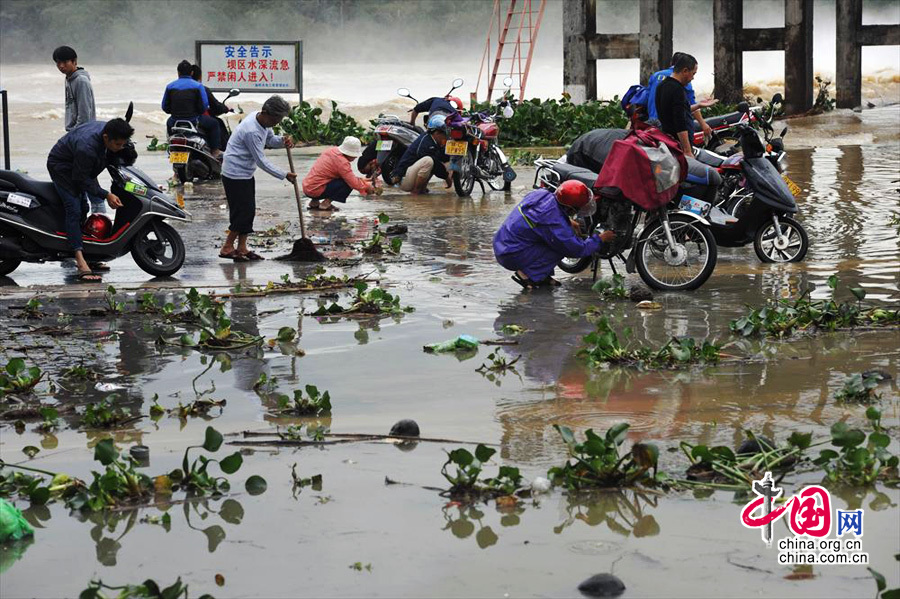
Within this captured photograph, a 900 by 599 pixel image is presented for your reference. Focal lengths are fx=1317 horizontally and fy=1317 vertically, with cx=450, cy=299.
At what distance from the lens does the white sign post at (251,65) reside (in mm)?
23062

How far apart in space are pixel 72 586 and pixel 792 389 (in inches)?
143

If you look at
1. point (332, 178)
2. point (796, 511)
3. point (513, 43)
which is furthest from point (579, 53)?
point (796, 511)

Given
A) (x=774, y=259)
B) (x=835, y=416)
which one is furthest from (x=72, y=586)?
(x=774, y=259)

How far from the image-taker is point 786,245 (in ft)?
33.4

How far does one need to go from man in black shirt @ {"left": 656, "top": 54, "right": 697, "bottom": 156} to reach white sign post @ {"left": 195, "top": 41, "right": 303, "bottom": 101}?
13.5 metres

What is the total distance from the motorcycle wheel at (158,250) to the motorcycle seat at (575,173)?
299cm

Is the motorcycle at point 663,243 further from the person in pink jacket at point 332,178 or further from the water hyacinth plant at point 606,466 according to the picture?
the person in pink jacket at point 332,178

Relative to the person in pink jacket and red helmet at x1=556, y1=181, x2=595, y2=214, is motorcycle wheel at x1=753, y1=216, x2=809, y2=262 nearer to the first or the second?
red helmet at x1=556, y1=181, x2=595, y2=214

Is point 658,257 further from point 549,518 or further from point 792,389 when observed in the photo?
point 549,518

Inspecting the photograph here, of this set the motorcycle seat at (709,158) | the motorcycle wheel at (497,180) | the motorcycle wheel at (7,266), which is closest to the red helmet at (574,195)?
the motorcycle seat at (709,158)

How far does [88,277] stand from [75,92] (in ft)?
8.97

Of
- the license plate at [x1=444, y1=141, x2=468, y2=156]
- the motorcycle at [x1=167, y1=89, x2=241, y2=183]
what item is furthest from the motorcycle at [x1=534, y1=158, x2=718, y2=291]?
the motorcycle at [x1=167, y1=89, x2=241, y2=183]

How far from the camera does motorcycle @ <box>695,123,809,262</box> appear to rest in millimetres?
9992

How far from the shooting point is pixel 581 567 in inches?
167
